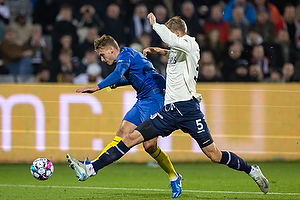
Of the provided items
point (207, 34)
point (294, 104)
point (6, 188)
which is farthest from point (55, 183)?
point (207, 34)

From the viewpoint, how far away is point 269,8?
13539mm

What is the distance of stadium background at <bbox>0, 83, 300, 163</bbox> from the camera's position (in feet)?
35.7

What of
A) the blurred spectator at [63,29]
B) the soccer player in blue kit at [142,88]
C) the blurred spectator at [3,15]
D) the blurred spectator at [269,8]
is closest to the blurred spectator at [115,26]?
the blurred spectator at [63,29]

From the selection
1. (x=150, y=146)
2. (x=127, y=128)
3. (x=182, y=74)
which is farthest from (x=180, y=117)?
(x=127, y=128)

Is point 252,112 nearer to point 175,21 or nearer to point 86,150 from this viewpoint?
point 86,150

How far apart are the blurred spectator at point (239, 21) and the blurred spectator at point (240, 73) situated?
94 cm

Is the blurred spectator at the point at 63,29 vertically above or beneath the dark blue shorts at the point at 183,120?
above

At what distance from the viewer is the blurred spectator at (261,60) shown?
12102 millimetres

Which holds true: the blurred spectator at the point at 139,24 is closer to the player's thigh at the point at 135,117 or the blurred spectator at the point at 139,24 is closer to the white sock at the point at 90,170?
the player's thigh at the point at 135,117

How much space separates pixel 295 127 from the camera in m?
10.9

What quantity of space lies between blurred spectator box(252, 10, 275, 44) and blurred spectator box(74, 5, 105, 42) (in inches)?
148

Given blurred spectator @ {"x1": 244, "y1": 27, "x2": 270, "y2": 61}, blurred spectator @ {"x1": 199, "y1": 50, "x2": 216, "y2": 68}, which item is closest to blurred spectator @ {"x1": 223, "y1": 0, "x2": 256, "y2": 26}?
blurred spectator @ {"x1": 244, "y1": 27, "x2": 270, "y2": 61}

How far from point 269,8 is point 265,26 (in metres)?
0.74

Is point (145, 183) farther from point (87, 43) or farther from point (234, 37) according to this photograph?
point (234, 37)
